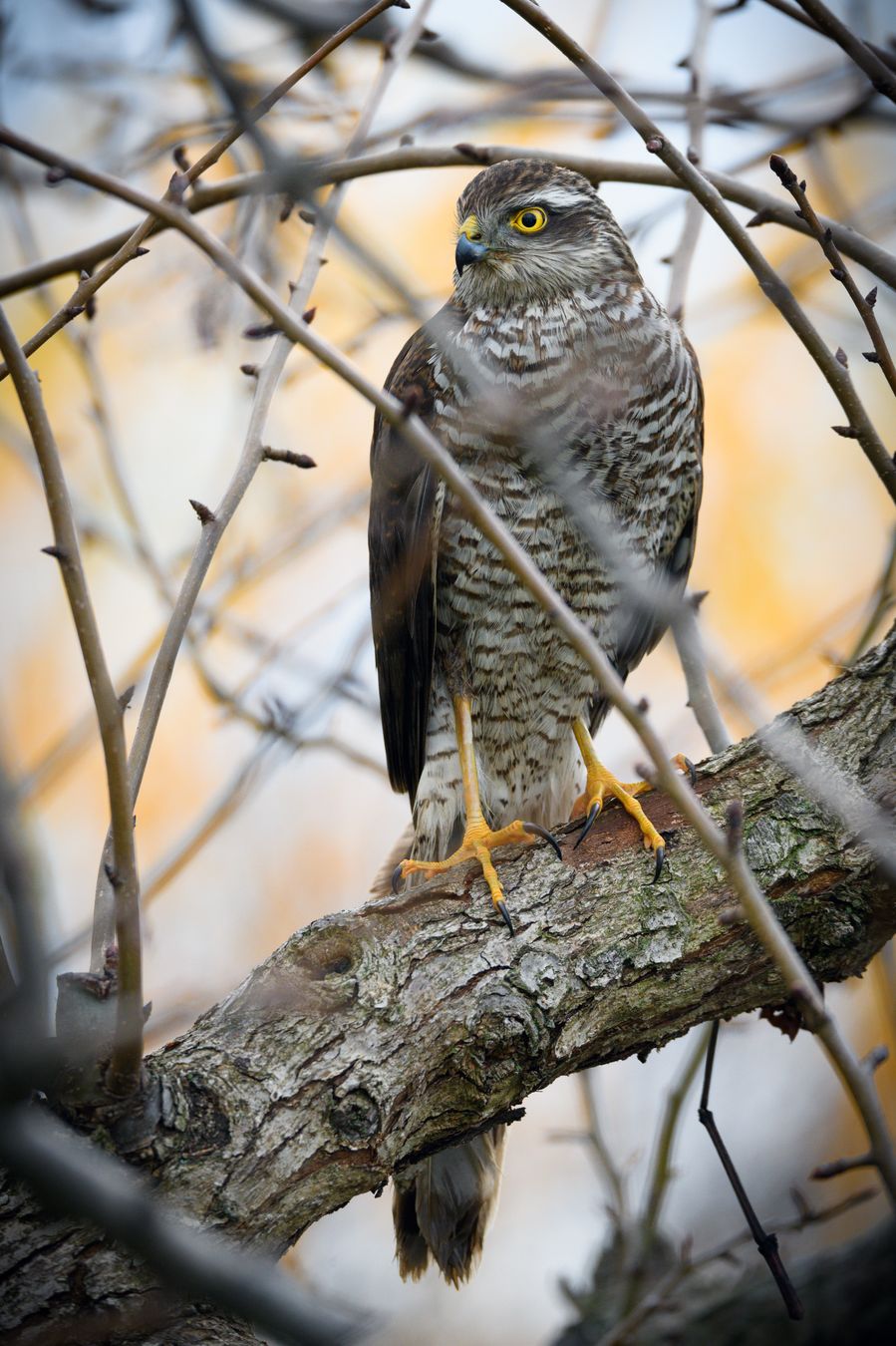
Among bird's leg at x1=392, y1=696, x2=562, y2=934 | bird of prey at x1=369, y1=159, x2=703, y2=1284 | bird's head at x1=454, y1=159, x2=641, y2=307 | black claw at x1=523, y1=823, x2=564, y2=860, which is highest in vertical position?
bird's head at x1=454, y1=159, x2=641, y2=307

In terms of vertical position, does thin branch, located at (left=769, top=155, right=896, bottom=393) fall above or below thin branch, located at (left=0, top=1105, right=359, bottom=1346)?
Result: above

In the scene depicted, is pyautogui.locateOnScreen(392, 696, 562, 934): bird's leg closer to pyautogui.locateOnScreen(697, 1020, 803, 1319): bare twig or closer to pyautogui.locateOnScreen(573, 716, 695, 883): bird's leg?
pyautogui.locateOnScreen(573, 716, 695, 883): bird's leg

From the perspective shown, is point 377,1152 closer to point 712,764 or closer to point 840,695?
point 712,764

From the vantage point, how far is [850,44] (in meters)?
2.49

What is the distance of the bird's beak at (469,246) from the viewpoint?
11.9 ft

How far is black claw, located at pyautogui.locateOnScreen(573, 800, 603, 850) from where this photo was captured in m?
2.90

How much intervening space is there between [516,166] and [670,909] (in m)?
2.45

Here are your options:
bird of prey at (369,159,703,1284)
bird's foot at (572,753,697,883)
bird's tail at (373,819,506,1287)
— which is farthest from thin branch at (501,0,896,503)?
bird's tail at (373,819,506,1287)

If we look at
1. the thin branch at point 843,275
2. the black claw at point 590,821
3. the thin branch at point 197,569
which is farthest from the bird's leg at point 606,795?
the thin branch at point 197,569

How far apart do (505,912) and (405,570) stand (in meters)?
1.20

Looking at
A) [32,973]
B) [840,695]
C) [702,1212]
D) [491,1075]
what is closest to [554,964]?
[491,1075]

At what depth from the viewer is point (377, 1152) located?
2.30 metres

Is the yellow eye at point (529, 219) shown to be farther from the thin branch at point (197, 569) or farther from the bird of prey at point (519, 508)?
the thin branch at point (197, 569)

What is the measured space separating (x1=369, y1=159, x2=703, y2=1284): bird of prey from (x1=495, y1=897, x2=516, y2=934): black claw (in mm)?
356
